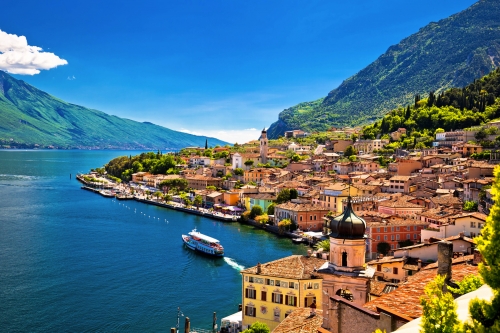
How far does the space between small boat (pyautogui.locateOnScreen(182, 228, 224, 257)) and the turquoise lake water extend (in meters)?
0.80

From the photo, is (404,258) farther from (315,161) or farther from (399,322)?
(315,161)

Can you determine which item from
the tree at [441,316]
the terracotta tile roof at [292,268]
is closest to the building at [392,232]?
the terracotta tile roof at [292,268]

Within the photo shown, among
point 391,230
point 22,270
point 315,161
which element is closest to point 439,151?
point 315,161

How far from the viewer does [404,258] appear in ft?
102

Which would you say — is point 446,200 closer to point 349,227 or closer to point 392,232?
point 392,232

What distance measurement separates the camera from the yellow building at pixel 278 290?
86.4 feet

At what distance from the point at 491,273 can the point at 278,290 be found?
21.7 metres

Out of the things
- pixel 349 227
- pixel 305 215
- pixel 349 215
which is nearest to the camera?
pixel 349 227

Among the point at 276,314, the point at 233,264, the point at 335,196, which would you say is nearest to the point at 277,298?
the point at 276,314

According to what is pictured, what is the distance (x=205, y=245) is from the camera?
49375 mm

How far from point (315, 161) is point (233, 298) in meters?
75.0

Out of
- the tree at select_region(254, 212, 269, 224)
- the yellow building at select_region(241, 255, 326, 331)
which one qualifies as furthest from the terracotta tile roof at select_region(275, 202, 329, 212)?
the yellow building at select_region(241, 255, 326, 331)

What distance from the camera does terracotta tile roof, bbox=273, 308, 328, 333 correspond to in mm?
18125

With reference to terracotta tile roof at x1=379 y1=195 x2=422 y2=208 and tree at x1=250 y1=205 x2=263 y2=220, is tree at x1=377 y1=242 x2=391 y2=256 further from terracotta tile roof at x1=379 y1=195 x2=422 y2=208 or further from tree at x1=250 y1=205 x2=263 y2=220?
tree at x1=250 y1=205 x2=263 y2=220
